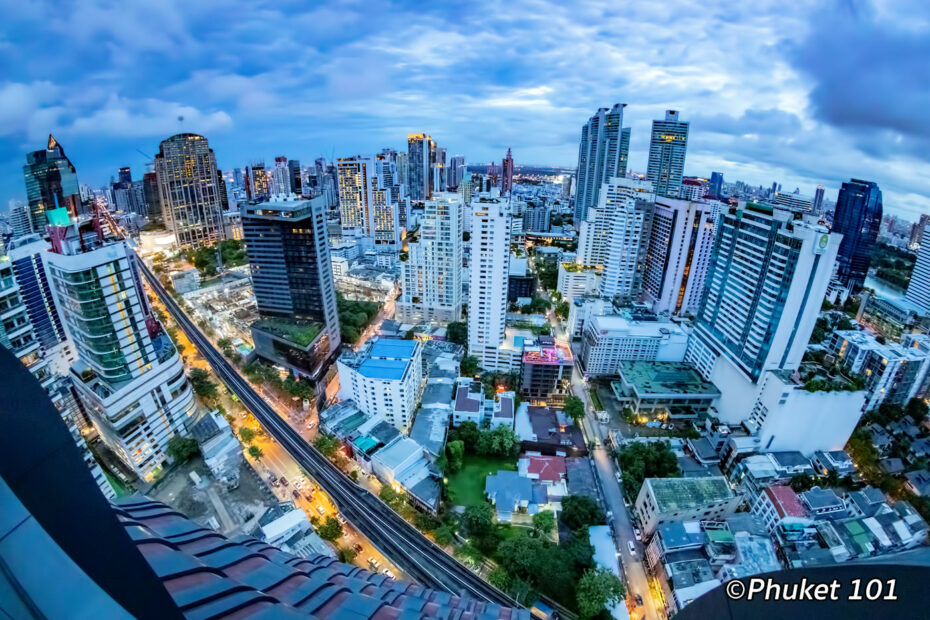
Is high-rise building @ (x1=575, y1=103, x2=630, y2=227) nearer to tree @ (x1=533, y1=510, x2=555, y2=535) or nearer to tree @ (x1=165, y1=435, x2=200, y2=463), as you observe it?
tree @ (x1=533, y1=510, x2=555, y2=535)

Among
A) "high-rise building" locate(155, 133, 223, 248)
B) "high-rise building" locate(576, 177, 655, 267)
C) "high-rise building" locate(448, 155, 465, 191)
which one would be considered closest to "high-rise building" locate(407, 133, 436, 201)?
"high-rise building" locate(448, 155, 465, 191)

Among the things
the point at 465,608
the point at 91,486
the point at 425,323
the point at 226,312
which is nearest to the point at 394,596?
the point at 465,608

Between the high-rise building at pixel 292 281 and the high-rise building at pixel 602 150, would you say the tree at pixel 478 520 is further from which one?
the high-rise building at pixel 602 150

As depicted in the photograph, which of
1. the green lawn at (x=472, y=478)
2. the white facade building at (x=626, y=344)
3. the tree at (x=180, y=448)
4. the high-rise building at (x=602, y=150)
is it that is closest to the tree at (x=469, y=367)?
the green lawn at (x=472, y=478)

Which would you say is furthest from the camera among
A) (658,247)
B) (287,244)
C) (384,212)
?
(384,212)

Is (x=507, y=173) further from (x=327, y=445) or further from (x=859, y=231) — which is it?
(x=327, y=445)

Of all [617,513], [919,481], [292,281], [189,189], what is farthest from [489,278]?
[189,189]

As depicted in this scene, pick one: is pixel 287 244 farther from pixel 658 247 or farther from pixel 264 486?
pixel 658 247
